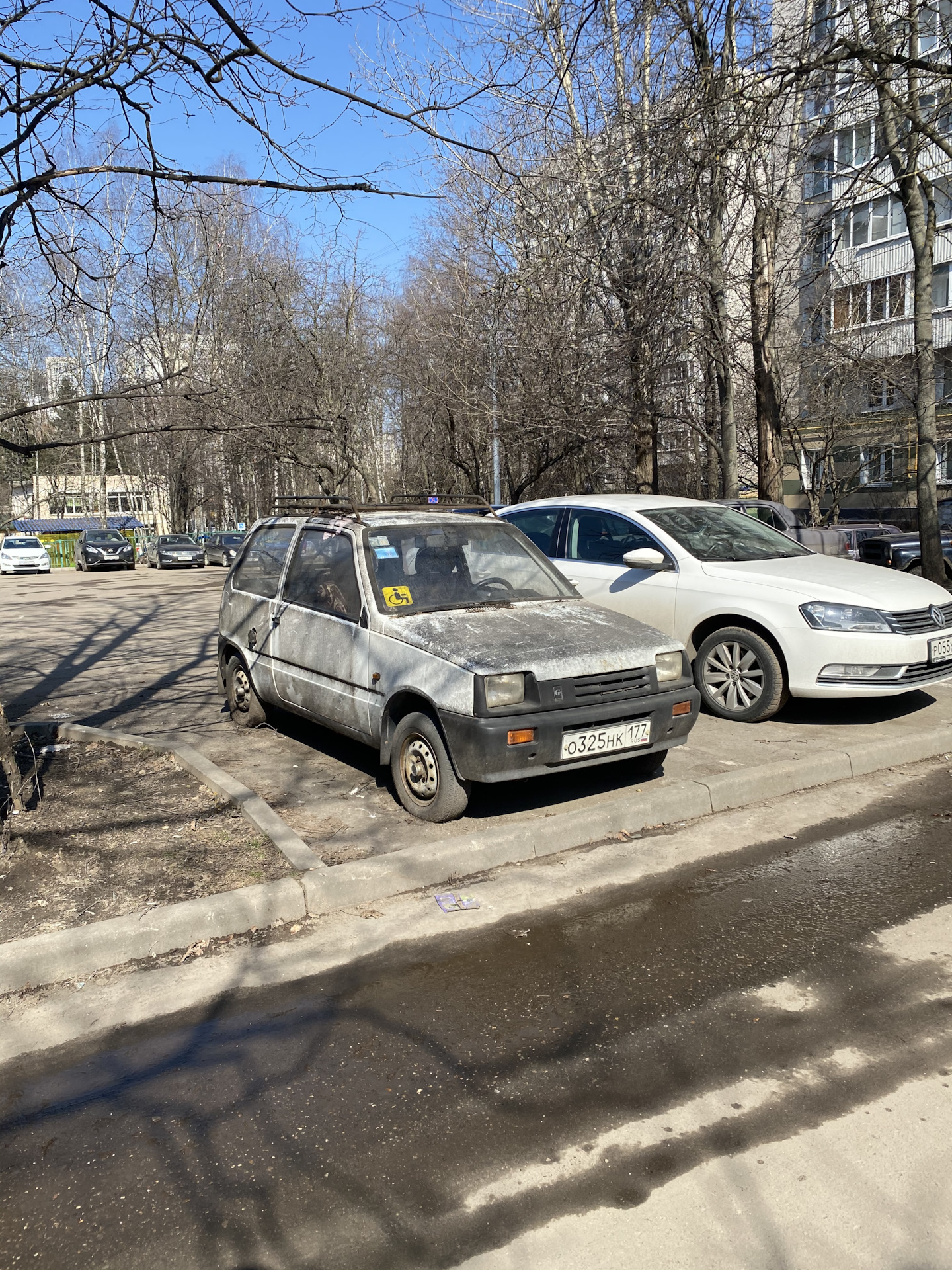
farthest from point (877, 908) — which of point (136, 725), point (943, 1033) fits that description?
point (136, 725)

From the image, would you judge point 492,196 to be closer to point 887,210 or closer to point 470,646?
point 470,646

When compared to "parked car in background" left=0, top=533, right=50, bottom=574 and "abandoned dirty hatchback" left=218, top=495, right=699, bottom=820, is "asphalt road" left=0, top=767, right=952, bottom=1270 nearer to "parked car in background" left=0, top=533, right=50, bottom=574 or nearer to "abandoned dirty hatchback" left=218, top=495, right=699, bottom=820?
"abandoned dirty hatchback" left=218, top=495, right=699, bottom=820

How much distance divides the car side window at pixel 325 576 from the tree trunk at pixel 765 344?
1072cm

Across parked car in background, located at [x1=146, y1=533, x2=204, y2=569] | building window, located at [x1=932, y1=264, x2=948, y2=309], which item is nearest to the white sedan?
building window, located at [x1=932, y1=264, x2=948, y2=309]

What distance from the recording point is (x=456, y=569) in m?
6.21

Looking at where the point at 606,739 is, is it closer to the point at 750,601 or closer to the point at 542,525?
the point at 750,601

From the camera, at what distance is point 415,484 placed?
4228cm

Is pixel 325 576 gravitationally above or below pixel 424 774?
above

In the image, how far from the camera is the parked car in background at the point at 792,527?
14844 millimetres

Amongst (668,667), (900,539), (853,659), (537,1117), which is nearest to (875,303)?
(900,539)

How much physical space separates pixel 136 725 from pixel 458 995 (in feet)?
15.6

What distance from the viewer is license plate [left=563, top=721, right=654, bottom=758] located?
16.7 ft

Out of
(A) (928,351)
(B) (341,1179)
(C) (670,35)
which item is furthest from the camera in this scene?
(A) (928,351)

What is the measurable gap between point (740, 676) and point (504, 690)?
3079 millimetres
